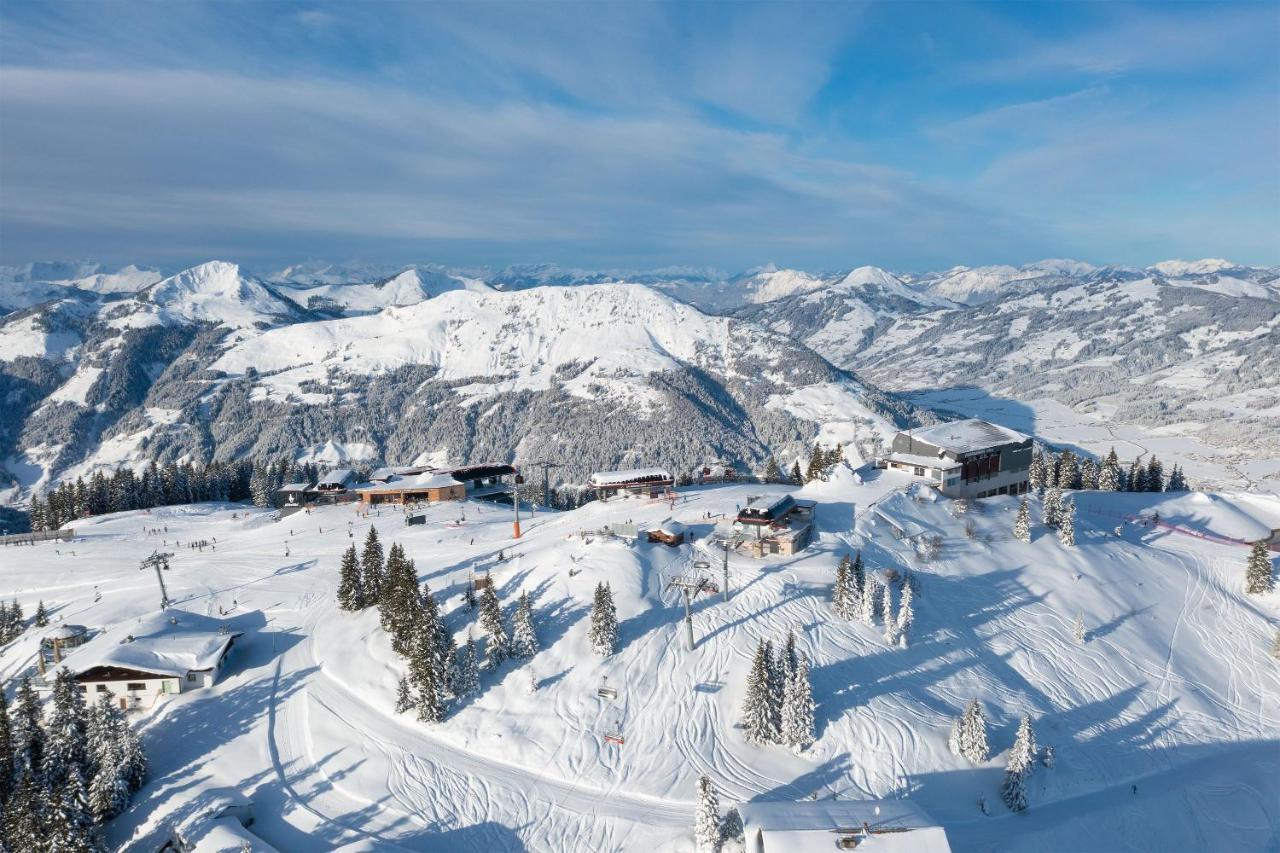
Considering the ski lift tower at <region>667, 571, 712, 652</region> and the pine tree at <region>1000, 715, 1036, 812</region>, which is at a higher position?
Answer: the ski lift tower at <region>667, 571, 712, 652</region>

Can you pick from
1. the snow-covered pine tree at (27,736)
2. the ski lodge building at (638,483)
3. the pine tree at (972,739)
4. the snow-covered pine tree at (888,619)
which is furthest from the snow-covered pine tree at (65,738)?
the ski lodge building at (638,483)

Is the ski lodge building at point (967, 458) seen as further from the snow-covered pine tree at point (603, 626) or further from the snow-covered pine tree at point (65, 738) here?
the snow-covered pine tree at point (65, 738)

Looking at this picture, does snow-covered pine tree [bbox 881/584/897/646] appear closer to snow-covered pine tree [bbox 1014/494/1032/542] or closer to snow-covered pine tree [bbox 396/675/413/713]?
snow-covered pine tree [bbox 1014/494/1032/542]

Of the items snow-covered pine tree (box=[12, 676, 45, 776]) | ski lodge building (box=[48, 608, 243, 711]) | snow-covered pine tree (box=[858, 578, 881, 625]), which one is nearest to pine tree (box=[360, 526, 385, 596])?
ski lodge building (box=[48, 608, 243, 711])

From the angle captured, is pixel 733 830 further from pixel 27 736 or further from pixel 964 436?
pixel 964 436

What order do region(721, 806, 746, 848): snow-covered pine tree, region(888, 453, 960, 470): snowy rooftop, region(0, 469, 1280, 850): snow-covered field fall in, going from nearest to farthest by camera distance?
region(721, 806, 746, 848): snow-covered pine tree, region(0, 469, 1280, 850): snow-covered field, region(888, 453, 960, 470): snowy rooftop
